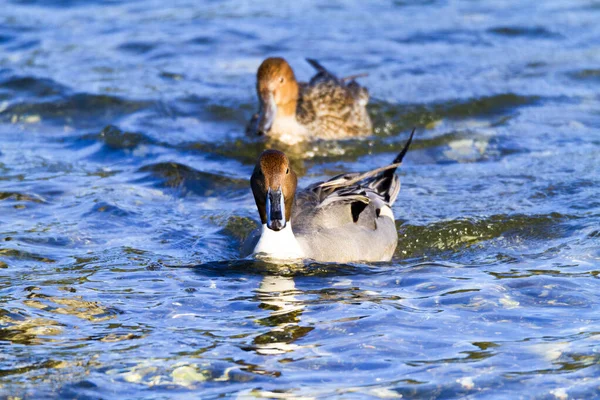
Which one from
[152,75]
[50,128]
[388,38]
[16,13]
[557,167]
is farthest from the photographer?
[16,13]

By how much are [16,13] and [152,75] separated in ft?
13.2

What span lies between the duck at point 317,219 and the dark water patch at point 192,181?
1545 mm

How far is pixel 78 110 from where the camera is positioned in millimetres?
11227

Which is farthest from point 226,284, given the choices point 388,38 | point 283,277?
point 388,38

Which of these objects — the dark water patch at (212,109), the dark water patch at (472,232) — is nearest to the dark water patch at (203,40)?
the dark water patch at (212,109)

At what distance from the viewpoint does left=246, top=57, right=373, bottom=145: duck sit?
10023mm

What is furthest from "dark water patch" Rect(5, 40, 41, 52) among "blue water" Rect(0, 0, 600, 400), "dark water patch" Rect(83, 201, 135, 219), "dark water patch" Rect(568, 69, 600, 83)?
"dark water patch" Rect(568, 69, 600, 83)

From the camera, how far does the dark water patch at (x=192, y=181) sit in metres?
8.79

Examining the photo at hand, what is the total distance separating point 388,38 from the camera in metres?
13.7

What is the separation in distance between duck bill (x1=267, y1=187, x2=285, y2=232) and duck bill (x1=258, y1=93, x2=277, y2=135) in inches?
134

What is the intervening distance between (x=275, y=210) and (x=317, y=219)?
2.12ft

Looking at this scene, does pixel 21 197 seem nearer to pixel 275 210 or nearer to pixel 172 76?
pixel 275 210

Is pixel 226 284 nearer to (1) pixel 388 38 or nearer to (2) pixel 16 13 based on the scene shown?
(1) pixel 388 38

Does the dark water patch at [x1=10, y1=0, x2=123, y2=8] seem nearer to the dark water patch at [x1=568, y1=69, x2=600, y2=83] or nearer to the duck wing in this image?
the dark water patch at [x1=568, y1=69, x2=600, y2=83]
